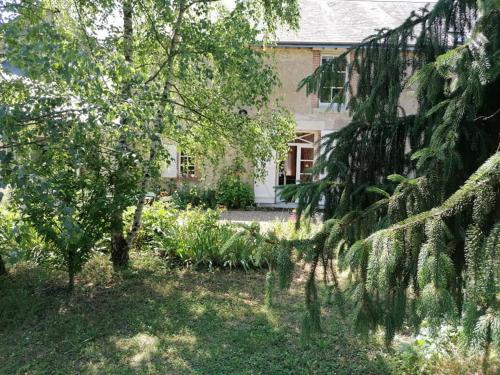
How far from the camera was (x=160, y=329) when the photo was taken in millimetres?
4887

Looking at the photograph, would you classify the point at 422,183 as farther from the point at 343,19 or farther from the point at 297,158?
the point at 343,19

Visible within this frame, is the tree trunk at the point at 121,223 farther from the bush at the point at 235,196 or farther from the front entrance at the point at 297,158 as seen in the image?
the front entrance at the point at 297,158

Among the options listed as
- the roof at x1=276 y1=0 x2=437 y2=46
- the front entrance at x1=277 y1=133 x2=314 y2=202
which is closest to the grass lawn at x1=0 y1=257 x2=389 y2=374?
the front entrance at x1=277 y1=133 x2=314 y2=202

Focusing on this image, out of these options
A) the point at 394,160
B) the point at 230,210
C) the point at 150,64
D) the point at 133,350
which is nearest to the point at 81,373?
the point at 133,350

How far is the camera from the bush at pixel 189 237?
6941mm

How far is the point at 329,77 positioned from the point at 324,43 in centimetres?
1028

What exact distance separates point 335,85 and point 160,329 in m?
3.35

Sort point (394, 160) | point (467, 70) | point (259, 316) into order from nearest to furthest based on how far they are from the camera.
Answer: point (467, 70) < point (394, 160) < point (259, 316)

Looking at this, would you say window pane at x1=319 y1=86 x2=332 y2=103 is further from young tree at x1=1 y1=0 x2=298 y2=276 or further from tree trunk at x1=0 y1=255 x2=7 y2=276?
tree trunk at x1=0 y1=255 x2=7 y2=276

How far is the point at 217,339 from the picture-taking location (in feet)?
15.2

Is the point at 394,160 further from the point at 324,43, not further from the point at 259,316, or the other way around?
the point at 324,43

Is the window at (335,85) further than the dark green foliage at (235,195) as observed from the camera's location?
No

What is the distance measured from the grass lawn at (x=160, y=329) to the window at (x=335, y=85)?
230 centimetres

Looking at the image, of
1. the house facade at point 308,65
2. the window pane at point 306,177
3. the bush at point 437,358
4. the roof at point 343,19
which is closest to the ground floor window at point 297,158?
the house facade at point 308,65
